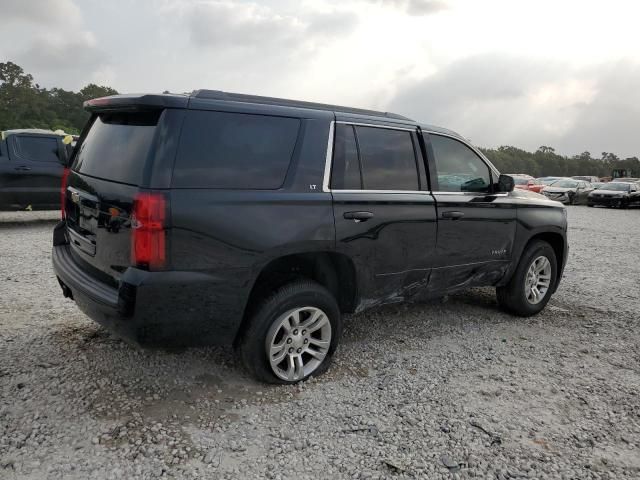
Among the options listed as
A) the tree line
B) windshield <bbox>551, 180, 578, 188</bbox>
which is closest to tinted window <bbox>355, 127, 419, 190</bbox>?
windshield <bbox>551, 180, 578, 188</bbox>

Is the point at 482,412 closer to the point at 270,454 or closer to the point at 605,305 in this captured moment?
the point at 270,454

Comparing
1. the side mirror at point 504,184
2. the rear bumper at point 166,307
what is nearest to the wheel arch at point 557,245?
the side mirror at point 504,184

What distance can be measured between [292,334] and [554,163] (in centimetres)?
12515

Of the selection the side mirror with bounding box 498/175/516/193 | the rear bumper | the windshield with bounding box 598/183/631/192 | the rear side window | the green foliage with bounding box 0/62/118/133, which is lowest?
the rear bumper

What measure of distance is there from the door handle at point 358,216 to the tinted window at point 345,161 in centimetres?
18

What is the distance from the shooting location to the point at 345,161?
11.6 ft

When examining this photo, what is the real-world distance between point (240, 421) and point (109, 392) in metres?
0.90

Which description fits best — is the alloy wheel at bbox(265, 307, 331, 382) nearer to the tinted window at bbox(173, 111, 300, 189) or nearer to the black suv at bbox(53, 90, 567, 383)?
the black suv at bbox(53, 90, 567, 383)

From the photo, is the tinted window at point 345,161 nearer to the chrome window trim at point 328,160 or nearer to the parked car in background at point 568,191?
the chrome window trim at point 328,160

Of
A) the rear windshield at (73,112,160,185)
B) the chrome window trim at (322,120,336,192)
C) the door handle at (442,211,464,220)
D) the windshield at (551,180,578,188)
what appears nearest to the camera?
the rear windshield at (73,112,160,185)

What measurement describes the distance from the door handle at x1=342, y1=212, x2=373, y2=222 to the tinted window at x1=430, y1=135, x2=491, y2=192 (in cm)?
88

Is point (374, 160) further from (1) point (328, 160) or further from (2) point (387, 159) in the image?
(1) point (328, 160)

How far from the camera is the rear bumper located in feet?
9.11

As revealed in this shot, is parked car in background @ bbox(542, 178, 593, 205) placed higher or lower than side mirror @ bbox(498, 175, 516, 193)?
lower
